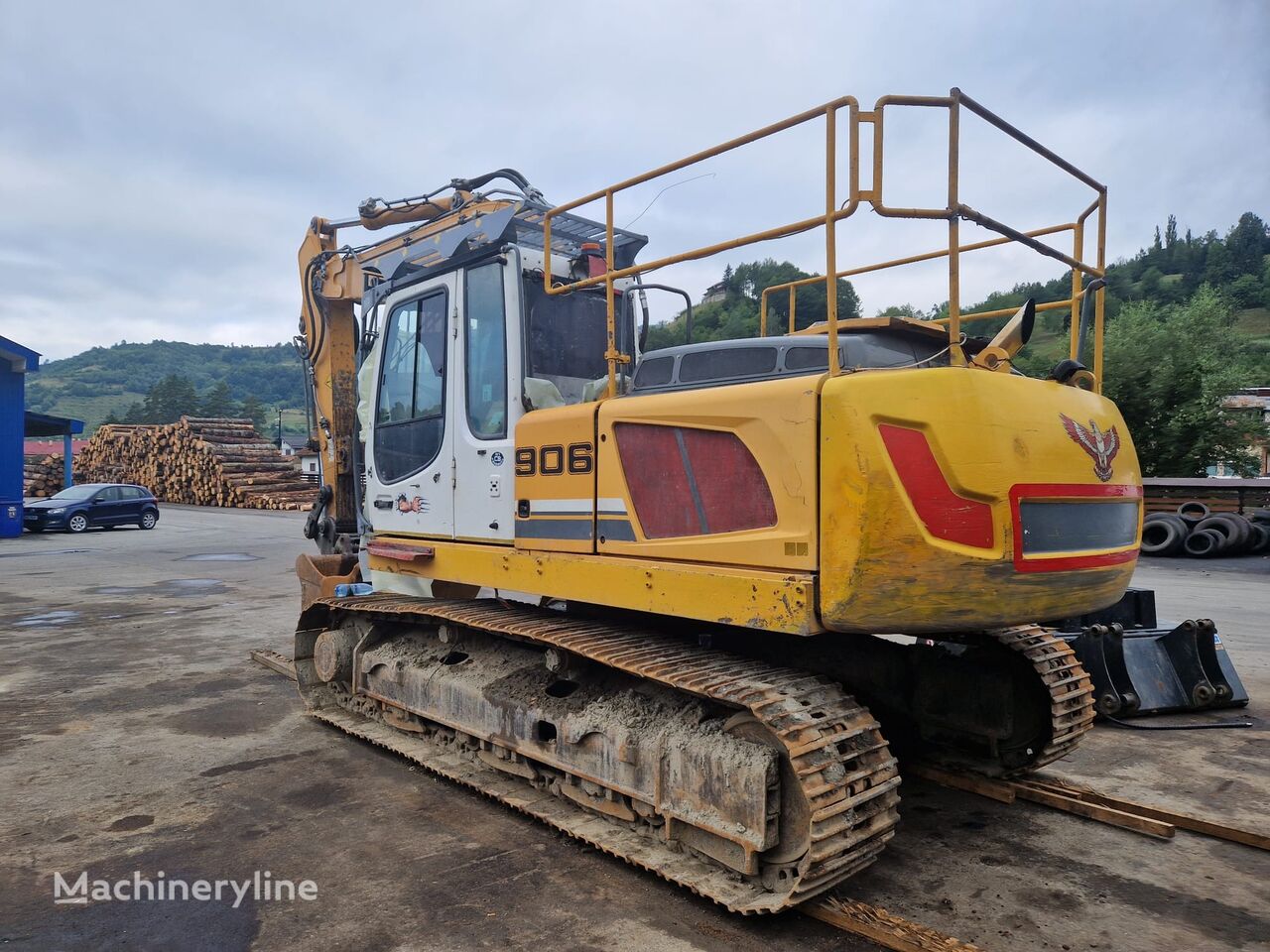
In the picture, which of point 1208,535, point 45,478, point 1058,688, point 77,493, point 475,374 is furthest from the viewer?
point 45,478

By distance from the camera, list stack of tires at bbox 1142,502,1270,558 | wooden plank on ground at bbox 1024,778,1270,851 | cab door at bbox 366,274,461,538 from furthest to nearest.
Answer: stack of tires at bbox 1142,502,1270,558 < cab door at bbox 366,274,461,538 < wooden plank on ground at bbox 1024,778,1270,851

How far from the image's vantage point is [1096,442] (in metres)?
3.54

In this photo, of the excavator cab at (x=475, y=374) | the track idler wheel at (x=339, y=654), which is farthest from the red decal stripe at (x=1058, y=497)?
the track idler wheel at (x=339, y=654)

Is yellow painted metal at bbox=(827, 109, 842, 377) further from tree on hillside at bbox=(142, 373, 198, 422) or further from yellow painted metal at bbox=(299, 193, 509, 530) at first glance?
tree on hillside at bbox=(142, 373, 198, 422)

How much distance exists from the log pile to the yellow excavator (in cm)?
2652

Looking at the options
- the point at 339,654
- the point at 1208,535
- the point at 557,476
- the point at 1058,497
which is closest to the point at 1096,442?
the point at 1058,497

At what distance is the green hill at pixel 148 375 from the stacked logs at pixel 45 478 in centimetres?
8022

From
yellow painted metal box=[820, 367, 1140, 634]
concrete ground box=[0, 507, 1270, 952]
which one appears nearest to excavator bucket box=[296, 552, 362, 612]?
concrete ground box=[0, 507, 1270, 952]

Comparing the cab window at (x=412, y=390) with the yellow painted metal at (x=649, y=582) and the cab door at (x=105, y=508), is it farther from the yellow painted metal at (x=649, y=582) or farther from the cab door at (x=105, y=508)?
the cab door at (x=105, y=508)

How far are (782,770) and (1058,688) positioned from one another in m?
1.81

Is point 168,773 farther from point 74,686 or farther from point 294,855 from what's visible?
point 74,686

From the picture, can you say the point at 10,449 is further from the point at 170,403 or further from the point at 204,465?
the point at 170,403

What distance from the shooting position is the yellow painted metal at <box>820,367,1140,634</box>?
3014mm

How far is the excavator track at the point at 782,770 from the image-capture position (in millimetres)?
3139
